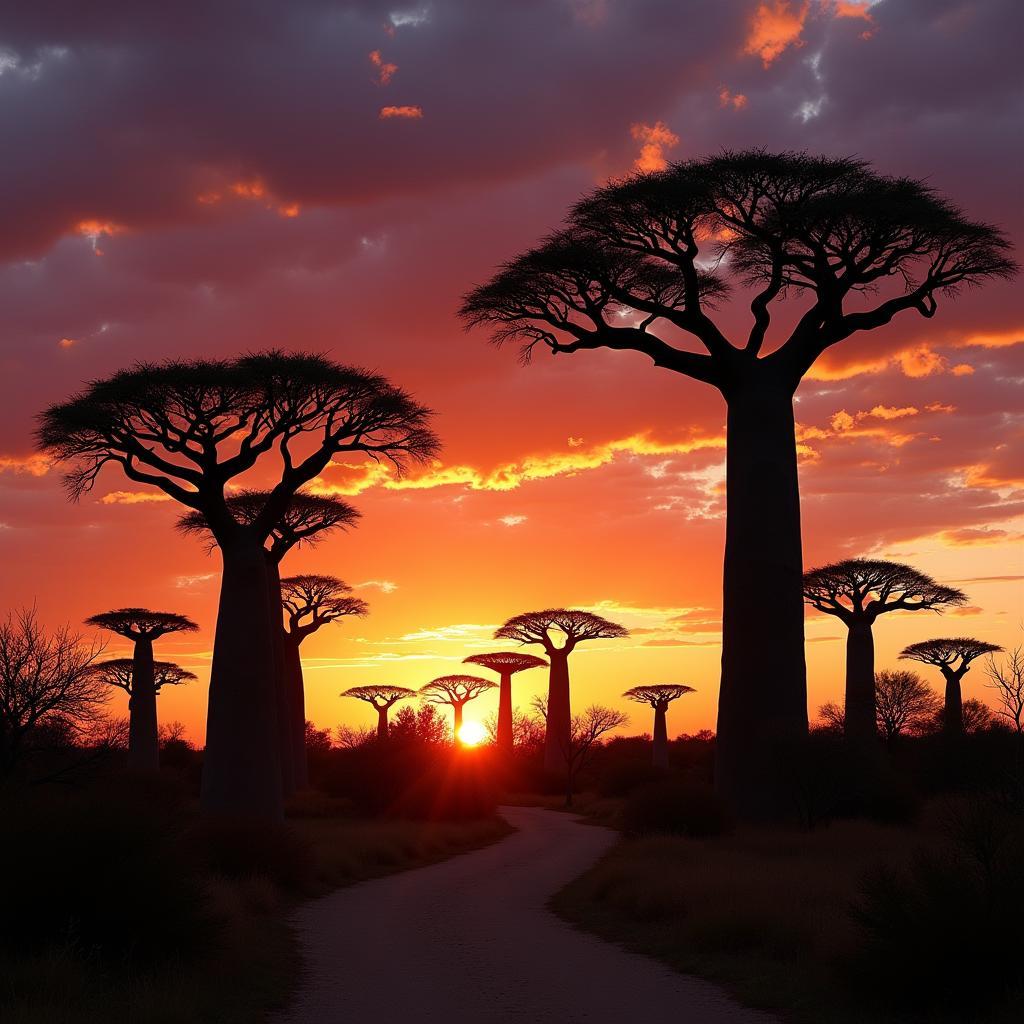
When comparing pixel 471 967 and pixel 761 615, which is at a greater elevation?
pixel 761 615

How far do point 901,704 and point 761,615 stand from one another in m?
31.4

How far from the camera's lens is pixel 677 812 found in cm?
2186

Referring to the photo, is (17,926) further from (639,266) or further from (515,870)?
(639,266)

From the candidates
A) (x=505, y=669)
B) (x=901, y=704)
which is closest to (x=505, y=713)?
(x=505, y=669)

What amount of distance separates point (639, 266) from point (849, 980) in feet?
58.8

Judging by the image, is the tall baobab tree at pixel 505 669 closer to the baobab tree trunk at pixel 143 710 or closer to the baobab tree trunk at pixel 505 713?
the baobab tree trunk at pixel 505 713

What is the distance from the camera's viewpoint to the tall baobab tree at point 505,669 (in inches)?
2677

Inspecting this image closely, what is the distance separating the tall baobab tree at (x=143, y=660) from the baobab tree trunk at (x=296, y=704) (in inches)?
247

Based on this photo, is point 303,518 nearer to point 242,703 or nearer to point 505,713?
point 242,703

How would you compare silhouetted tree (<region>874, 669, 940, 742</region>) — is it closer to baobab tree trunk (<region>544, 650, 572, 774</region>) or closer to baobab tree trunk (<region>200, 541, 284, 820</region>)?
baobab tree trunk (<region>544, 650, 572, 774</region>)

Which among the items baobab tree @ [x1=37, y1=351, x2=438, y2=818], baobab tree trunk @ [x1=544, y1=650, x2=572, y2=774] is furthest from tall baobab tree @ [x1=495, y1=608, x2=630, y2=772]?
baobab tree @ [x1=37, y1=351, x2=438, y2=818]

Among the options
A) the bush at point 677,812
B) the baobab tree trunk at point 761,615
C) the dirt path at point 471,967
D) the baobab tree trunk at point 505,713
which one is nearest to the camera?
the dirt path at point 471,967

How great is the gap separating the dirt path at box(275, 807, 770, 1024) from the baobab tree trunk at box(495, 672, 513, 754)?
47.3 meters

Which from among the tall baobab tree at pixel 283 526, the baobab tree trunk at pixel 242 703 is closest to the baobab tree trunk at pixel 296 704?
the tall baobab tree at pixel 283 526
